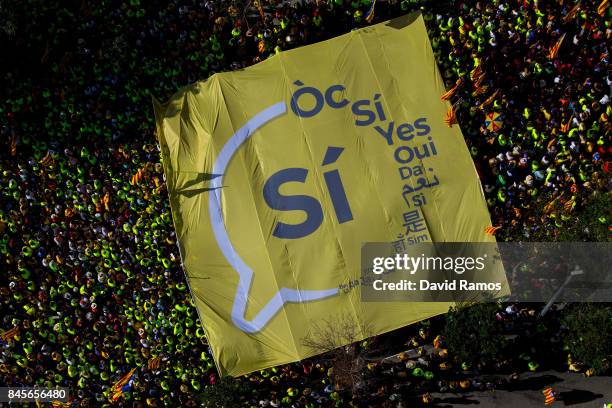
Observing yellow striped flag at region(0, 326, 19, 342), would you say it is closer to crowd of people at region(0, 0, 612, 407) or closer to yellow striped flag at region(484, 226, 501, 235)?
crowd of people at region(0, 0, 612, 407)

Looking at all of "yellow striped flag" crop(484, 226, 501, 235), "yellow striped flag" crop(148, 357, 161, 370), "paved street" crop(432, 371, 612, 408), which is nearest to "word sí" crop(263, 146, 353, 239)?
"yellow striped flag" crop(484, 226, 501, 235)

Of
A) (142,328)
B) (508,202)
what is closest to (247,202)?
(142,328)

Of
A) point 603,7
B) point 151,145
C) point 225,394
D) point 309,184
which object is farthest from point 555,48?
point 225,394

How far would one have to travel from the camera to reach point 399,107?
16.0 m

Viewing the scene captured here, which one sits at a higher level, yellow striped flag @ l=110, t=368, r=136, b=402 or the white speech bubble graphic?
the white speech bubble graphic

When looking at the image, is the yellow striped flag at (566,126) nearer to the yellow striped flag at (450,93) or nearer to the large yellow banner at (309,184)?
the large yellow banner at (309,184)

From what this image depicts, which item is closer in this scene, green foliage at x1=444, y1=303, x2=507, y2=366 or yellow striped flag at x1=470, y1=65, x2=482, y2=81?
green foliage at x1=444, y1=303, x2=507, y2=366

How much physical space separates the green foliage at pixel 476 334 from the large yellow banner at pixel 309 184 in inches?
36.2

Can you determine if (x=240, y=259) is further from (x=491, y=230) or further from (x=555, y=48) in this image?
(x=555, y=48)

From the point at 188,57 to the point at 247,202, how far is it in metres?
4.32

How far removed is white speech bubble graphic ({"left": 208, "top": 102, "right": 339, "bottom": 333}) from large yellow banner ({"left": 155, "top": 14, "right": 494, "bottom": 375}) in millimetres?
25

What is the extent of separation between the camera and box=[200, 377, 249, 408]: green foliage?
572 inches

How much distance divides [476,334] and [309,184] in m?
5.00

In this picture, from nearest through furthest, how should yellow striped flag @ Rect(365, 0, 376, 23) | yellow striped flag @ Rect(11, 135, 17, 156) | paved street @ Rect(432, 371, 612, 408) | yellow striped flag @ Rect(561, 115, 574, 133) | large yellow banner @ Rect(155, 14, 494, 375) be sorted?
paved street @ Rect(432, 371, 612, 408) → large yellow banner @ Rect(155, 14, 494, 375) → yellow striped flag @ Rect(561, 115, 574, 133) → yellow striped flag @ Rect(365, 0, 376, 23) → yellow striped flag @ Rect(11, 135, 17, 156)
